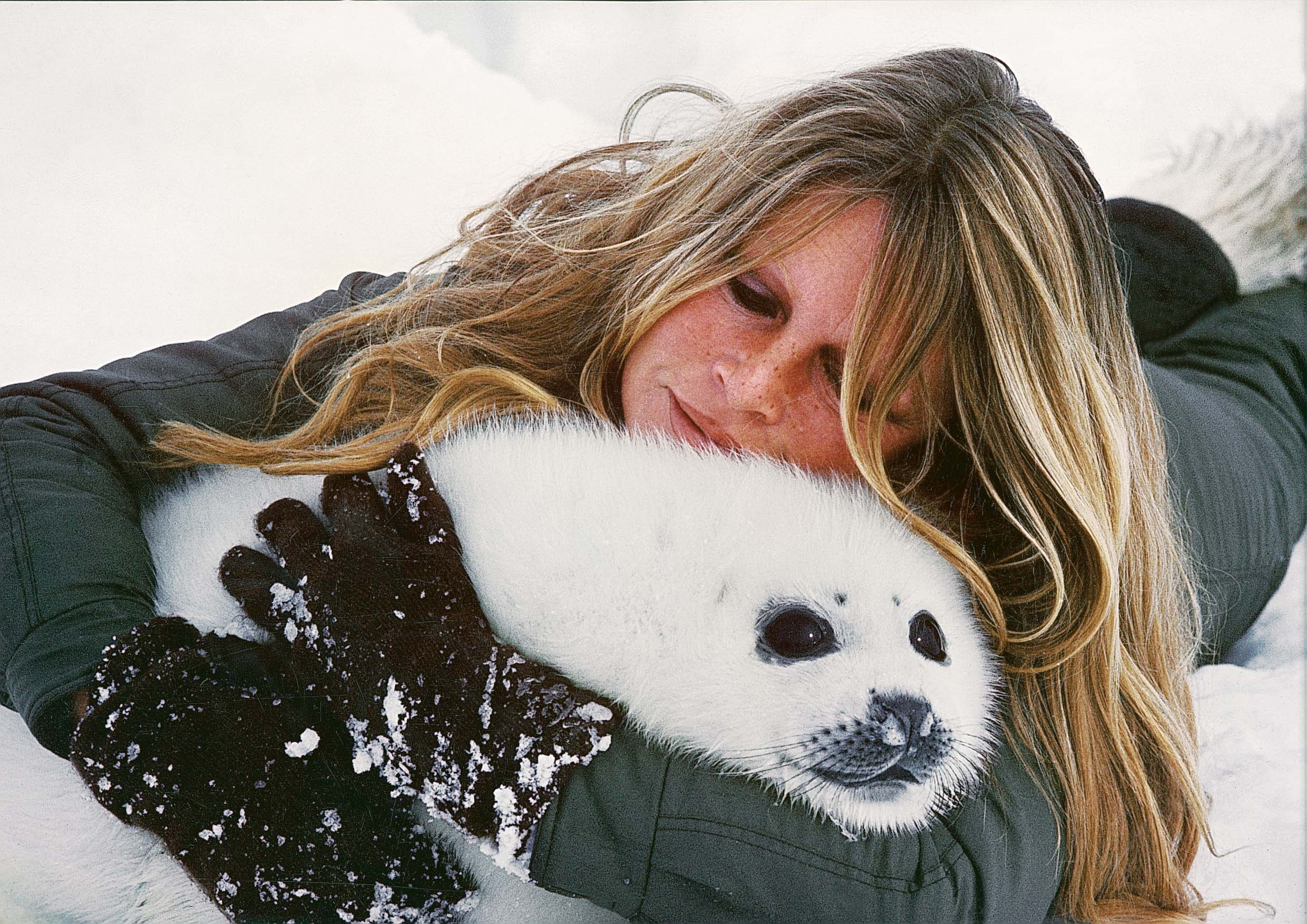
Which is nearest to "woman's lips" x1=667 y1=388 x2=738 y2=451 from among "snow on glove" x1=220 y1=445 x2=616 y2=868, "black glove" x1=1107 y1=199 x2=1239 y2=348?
"snow on glove" x1=220 y1=445 x2=616 y2=868

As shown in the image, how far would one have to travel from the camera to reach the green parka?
59 cm

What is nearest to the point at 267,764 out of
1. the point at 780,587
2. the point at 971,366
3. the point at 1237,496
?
the point at 780,587

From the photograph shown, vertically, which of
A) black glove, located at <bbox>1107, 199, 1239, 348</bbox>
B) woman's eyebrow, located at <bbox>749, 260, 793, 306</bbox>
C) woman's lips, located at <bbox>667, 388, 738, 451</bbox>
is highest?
woman's eyebrow, located at <bbox>749, 260, 793, 306</bbox>

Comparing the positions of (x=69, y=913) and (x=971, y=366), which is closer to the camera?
(x=69, y=913)

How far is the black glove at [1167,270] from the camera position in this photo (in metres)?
1.43

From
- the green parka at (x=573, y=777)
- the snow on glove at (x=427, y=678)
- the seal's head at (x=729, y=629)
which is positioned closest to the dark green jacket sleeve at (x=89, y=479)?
the green parka at (x=573, y=777)

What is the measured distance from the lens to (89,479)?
72 cm

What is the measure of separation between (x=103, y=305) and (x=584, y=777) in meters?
0.56

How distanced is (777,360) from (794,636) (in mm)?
247

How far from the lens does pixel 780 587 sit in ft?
2.05

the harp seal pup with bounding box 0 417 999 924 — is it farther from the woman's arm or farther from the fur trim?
the fur trim

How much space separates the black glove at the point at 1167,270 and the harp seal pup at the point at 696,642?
3.25ft

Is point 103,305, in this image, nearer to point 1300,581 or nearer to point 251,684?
point 251,684

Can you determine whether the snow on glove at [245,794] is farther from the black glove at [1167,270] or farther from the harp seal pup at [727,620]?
the black glove at [1167,270]
